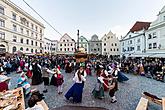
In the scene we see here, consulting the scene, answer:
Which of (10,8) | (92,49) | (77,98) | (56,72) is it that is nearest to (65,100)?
(77,98)

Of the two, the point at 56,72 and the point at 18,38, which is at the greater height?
the point at 18,38

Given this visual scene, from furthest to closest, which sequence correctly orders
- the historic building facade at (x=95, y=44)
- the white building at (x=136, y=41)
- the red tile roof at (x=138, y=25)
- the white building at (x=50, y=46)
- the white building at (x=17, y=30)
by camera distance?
the white building at (x=50, y=46)
the historic building facade at (x=95, y=44)
the red tile roof at (x=138, y=25)
the white building at (x=136, y=41)
the white building at (x=17, y=30)

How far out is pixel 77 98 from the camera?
7.82 meters

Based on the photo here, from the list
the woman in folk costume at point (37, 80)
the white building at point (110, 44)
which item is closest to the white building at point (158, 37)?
the woman in folk costume at point (37, 80)

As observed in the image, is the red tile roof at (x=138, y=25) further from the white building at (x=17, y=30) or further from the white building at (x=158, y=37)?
the white building at (x=17, y=30)

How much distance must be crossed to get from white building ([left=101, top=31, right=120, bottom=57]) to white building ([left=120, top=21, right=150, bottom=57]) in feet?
33.7

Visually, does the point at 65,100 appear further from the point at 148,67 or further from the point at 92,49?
the point at 92,49

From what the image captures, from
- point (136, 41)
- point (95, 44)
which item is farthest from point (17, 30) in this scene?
point (95, 44)

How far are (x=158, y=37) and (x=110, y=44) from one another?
107 ft

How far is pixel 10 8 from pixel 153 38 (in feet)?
107

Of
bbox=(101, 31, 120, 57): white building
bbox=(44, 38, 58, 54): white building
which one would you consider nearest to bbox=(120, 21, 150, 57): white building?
bbox=(101, 31, 120, 57): white building

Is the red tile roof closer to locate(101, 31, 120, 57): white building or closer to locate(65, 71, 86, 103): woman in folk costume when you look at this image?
locate(101, 31, 120, 57): white building

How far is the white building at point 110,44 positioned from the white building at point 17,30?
24961 mm

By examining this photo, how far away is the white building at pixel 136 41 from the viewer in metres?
37.3
